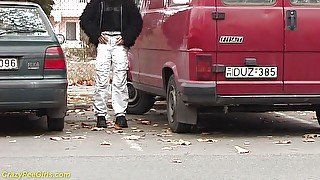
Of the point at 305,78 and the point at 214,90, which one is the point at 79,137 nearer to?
the point at 214,90

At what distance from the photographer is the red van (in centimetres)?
940

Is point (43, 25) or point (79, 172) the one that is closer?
point (79, 172)

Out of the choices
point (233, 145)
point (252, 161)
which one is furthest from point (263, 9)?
point (252, 161)

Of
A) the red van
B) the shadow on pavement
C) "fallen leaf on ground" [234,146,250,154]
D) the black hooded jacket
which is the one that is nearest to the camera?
"fallen leaf on ground" [234,146,250,154]

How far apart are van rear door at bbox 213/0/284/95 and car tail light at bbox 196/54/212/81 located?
0.11 metres

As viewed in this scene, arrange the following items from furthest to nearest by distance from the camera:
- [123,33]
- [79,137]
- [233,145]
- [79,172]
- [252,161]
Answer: [123,33] → [79,137] → [233,145] → [252,161] → [79,172]

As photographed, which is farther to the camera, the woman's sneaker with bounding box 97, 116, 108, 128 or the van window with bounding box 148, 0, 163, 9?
the van window with bounding box 148, 0, 163, 9

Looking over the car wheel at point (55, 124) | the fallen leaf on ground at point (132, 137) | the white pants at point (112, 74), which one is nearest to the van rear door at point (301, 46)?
the fallen leaf on ground at point (132, 137)

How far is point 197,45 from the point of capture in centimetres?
938

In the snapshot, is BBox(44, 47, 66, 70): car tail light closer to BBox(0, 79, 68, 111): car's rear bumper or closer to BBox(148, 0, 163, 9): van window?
BBox(0, 79, 68, 111): car's rear bumper

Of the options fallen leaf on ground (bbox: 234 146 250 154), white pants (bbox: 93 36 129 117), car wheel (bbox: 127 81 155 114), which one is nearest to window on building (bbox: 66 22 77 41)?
car wheel (bbox: 127 81 155 114)

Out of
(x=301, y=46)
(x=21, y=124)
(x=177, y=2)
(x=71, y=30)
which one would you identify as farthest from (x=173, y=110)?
(x=71, y=30)

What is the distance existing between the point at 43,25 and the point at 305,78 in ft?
10.7

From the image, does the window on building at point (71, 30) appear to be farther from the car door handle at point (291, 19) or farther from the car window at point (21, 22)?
the car door handle at point (291, 19)
